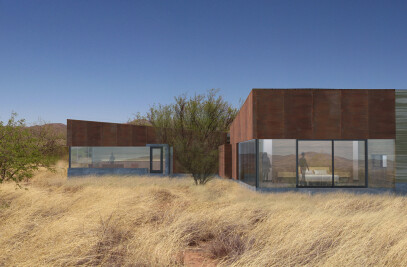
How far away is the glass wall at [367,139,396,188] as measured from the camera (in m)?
14.6

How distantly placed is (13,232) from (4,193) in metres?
5.94

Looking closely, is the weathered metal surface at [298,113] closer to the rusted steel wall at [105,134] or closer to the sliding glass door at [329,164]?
the sliding glass door at [329,164]

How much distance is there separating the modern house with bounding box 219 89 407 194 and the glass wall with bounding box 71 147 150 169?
12.3 metres

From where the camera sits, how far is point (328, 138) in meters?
14.3

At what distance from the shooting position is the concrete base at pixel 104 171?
24.1 m

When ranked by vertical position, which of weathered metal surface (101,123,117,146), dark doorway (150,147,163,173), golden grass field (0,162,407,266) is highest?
weathered metal surface (101,123,117,146)

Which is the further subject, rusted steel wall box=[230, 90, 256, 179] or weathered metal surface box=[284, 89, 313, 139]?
rusted steel wall box=[230, 90, 256, 179]

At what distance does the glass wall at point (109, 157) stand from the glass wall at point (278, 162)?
40.5 ft

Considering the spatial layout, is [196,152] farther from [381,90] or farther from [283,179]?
[381,90]

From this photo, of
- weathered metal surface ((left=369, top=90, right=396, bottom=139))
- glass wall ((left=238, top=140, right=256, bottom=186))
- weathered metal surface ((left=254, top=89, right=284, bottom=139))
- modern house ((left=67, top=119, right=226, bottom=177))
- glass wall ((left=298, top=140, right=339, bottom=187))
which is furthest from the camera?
modern house ((left=67, top=119, right=226, bottom=177))

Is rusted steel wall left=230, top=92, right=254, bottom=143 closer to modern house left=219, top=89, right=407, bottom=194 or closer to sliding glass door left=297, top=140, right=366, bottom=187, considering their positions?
modern house left=219, top=89, right=407, bottom=194

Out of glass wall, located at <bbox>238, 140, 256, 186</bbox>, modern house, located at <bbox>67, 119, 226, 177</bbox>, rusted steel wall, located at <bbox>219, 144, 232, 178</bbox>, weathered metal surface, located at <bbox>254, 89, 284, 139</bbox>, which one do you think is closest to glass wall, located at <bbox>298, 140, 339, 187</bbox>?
weathered metal surface, located at <bbox>254, 89, 284, 139</bbox>

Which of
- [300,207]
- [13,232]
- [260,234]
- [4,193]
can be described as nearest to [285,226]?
[260,234]

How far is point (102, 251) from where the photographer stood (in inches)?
228
